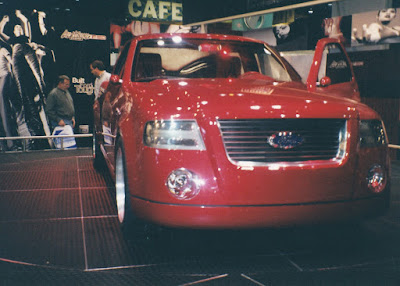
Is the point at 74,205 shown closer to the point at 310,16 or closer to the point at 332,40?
the point at 332,40

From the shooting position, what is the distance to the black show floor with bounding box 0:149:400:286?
2.80 metres

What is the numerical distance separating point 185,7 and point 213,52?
615cm

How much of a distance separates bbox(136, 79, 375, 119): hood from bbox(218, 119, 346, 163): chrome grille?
0.05m

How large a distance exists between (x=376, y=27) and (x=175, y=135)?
28.7 feet

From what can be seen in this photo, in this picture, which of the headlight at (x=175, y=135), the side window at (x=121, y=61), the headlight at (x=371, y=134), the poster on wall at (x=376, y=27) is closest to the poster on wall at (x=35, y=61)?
the poster on wall at (x=376, y=27)

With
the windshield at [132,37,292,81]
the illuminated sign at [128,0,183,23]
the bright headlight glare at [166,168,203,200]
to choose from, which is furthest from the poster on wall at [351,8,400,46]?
the bright headlight glare at [166,168,203,200]

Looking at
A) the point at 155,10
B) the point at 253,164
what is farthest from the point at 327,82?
the point at 155,10

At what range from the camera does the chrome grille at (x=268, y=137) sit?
282 centimetres

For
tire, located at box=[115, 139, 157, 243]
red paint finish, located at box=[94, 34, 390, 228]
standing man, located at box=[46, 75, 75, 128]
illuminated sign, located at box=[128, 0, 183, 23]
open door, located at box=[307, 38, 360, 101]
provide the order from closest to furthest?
red paint finish, located at box=[94, 34, 390, 228], tire, located at box=[115, 139, 157, 243], open door, located at box=[307, 38, 360, 101], standing man, located at box=[46, 75, 75, 128], illuminated sign, located at box=[128, 0, 183, 23]

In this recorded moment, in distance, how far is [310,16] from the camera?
11984mm

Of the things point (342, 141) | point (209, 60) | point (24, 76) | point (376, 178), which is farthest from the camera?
point (24, 76)

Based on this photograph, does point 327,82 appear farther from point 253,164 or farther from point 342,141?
point 253,164

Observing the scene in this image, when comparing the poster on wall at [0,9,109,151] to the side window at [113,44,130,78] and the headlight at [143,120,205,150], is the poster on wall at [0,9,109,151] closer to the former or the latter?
the side window at [113,44,130,78]

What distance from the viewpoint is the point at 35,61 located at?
1087 centimetres
